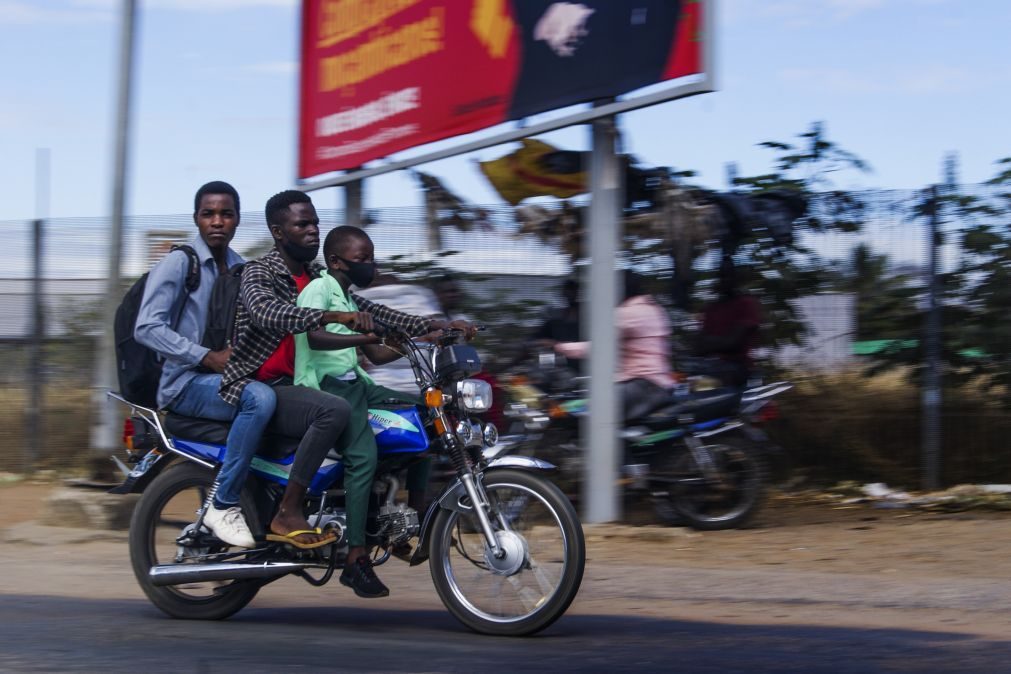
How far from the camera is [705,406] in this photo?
8594 mm

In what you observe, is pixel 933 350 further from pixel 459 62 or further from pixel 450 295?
pixel 459 62

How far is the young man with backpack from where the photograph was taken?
5.60 meters

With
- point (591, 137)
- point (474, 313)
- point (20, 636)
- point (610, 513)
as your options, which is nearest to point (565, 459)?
point (610, 513)

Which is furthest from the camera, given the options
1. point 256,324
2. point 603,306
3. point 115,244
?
point 115,244

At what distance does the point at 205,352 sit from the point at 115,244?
16.6 ft

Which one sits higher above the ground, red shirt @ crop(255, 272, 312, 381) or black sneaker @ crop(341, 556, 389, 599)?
red shirt @ crop(255, 272, 312, 381)

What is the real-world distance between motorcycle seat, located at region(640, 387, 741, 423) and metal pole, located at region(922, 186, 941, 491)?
187cm

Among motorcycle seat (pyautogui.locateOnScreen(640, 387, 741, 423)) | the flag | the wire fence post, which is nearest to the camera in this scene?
motorcycle seat (pyautogui.locateOnScreen(640, 387, 741, 423))

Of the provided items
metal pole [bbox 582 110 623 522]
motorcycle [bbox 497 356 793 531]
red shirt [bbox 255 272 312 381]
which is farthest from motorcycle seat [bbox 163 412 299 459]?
metal pole [bbox 582 110 623 522]

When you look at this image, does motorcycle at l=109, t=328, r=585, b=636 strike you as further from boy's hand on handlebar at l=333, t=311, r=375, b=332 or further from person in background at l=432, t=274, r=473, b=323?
person in background at l=432, t=274, r=473, b=323

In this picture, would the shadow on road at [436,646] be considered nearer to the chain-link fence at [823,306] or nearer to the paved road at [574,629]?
the paved road at [574,629]

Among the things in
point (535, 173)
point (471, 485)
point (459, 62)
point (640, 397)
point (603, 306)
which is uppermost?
point (459, 62)

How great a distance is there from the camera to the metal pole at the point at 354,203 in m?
10.9

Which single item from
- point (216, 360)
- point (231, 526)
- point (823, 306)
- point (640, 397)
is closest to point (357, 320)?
point (216, 360)
